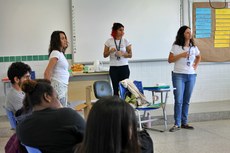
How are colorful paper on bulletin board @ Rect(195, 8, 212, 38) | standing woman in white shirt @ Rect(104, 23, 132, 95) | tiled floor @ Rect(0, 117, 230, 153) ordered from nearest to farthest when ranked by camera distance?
tiled floor @ Rect(0, 117, 230, 153)
standing woman in white shirt @ Rect(104, 23, 132, 95)
colorful paper on bulletin board @ Rect(195, 8, 212, 38)

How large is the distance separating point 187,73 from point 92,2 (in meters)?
2.19

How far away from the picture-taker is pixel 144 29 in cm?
607

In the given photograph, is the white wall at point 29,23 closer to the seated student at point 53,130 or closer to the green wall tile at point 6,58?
the green wall tile at point 6,58

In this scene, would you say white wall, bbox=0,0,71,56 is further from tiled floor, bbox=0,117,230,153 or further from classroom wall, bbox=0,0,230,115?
classroom wall, bbox=0,0,230,115

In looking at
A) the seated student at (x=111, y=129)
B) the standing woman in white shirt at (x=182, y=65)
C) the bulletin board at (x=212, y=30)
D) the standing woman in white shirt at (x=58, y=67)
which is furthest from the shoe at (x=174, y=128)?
the seated student at (x=111, y=129)

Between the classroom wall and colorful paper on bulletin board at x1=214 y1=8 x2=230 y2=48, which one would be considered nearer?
the classroom wall

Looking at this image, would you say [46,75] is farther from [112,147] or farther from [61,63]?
[112,147]

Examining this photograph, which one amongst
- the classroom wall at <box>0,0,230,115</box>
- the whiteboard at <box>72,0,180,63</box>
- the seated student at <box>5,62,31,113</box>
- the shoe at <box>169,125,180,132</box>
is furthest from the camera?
the classroom wall at <box>0,0,230,115</box>

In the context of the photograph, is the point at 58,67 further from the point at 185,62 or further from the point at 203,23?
the point at 203,23

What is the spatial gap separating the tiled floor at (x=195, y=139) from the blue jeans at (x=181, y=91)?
24cm

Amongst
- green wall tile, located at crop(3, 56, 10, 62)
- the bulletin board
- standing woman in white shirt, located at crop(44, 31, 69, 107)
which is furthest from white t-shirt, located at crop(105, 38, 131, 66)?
the bulletin board

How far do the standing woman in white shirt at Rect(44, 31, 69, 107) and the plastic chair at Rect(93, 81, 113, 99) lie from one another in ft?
3.49

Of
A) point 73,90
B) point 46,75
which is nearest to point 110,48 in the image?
point 73,90

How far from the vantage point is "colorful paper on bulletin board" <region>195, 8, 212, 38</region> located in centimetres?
634
